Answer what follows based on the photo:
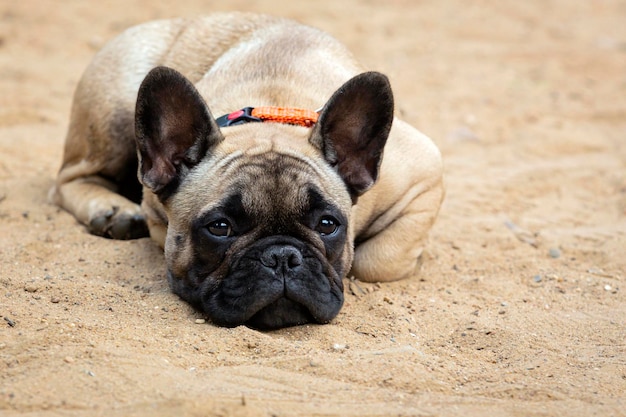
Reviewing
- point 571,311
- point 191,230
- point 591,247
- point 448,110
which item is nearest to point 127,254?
point 191,230

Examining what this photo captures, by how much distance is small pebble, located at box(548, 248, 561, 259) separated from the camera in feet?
17.8

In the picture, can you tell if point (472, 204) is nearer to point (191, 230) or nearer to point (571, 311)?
point (571, 311)

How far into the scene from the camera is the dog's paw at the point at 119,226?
208 inches

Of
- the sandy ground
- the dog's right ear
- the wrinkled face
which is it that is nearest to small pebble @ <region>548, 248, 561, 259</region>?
the sandy ground

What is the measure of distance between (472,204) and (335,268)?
7.59ft

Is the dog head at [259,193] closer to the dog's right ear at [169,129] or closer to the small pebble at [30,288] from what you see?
the dog's right ear at [169,129]

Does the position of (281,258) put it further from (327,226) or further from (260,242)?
(327,226)

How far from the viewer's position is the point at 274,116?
450cm

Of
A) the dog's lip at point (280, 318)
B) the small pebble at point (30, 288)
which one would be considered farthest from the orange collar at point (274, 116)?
the small pebble at point (30, 288)

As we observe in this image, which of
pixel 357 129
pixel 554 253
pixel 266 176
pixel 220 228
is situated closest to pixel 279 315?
pixel 220 228

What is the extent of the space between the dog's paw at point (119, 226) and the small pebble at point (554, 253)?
2.41m

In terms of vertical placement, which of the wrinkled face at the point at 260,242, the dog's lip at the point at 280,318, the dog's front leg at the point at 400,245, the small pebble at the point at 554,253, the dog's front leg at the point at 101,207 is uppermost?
the wrinkled face at the point at 260,242

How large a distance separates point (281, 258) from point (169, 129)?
35.4 inches

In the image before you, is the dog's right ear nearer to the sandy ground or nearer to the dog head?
the dog head
